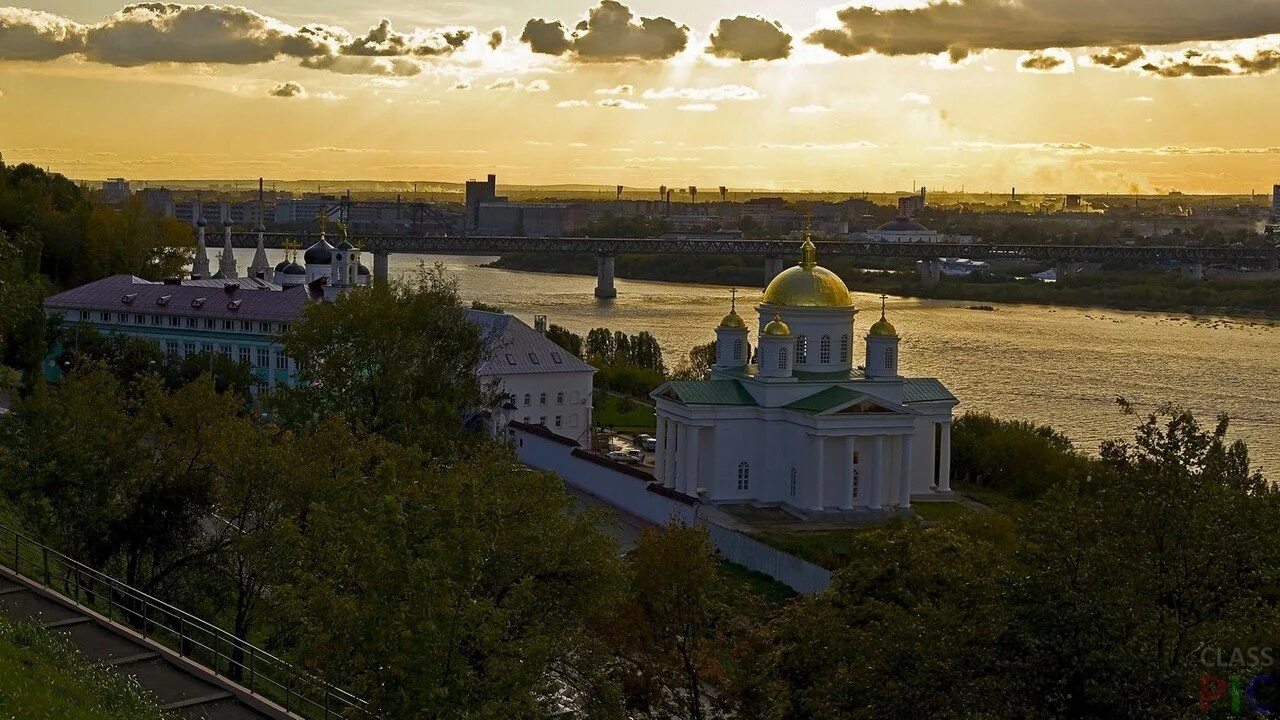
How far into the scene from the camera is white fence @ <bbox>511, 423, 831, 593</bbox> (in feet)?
55.4

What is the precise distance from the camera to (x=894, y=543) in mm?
9922

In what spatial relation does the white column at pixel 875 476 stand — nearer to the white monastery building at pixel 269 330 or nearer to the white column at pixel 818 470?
the white column at pixel 818 470

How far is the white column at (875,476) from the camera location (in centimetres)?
1962

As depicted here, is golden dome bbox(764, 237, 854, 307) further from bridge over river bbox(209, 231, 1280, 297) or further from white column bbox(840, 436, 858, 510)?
bridge over river bbox(209, 231, 1280, 297)

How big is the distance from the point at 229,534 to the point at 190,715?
4159 mm

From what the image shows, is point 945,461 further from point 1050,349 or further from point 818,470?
point 1050,349

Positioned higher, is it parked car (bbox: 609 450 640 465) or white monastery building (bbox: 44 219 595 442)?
white monastery building (bbox: 44 219 595 442)

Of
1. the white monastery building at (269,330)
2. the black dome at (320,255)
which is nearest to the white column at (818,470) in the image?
the white monastery building at (269,330)

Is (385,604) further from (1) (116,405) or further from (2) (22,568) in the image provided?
(1) (116,405)

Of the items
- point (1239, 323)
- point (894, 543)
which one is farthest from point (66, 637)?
point (1239, 323)

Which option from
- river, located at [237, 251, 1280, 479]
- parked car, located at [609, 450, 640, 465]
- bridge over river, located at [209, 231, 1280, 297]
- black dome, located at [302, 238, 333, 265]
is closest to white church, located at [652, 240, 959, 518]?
parked car, located at [609, 450, 640, 465]

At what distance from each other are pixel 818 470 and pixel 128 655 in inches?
473

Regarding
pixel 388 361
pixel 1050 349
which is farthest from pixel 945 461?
pixel 1050 349

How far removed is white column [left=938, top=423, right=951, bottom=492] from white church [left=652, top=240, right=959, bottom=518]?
13 millimetres
